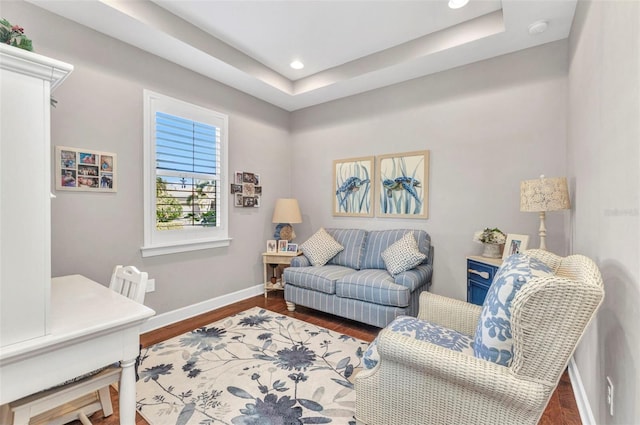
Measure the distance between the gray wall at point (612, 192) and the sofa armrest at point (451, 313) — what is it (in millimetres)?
578

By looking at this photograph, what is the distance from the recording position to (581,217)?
1.92 metres

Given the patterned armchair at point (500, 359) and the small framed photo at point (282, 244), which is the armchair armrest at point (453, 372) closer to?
the patterned armchair at point (500, 359)

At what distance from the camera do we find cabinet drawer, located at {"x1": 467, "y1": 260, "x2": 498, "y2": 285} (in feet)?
7.85

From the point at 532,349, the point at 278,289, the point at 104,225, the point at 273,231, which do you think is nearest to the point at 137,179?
the point at 104,225

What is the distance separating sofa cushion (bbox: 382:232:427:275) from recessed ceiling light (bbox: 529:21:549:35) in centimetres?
208

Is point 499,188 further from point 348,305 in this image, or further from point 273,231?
point 273,231

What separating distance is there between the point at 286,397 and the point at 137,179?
91.5 inches

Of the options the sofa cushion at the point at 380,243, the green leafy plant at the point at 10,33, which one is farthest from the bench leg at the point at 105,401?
the sofa cushion at the point at 380,243

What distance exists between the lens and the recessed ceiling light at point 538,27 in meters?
2.32

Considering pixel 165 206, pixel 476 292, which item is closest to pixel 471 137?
pixel 476 292

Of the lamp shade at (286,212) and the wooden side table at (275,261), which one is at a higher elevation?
the lamp shade at (286,212)

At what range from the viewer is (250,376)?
6.83 feet

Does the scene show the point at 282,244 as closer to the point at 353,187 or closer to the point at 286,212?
the point at 286,212

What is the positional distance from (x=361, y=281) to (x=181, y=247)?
1945 millimetres
